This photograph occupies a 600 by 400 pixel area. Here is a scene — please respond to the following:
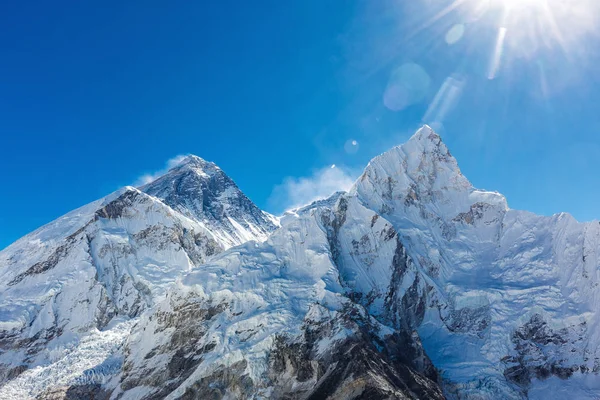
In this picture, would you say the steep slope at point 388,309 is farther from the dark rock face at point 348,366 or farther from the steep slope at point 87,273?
the steep slope at point 87,273

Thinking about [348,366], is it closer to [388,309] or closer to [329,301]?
[329,301]

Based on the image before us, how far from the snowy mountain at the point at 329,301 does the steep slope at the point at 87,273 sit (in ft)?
1.74

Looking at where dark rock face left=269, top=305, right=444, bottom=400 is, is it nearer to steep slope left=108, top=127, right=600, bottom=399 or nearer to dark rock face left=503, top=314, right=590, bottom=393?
steep slope left=108, top=127, right=600, bottom=399

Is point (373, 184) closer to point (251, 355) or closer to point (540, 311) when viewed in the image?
point (540, 311)

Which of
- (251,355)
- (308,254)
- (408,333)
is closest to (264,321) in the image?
(251,355)

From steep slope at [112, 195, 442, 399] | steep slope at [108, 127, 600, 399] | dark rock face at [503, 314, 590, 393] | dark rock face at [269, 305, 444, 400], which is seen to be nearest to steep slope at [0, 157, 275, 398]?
steep slope at [112, 195, 442, 399]

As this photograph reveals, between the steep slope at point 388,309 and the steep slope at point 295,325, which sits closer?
the steep slope at point 295,325

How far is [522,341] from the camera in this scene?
12156cm

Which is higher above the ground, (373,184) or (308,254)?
(373,184)

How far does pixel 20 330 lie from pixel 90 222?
45663mm

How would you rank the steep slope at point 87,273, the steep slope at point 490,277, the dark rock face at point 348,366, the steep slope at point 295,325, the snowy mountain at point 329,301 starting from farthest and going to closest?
the steep slope at point 87,273
the steep slope at point 490,277
the snowy mountain at point 329,301
the steep slope at point 295,325
the dark rock face at point 348,366

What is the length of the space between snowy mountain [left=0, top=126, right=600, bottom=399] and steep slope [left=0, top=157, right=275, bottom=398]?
0.53m

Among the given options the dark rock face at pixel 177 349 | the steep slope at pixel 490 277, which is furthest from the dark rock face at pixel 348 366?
the steep slope at pixel 490 277

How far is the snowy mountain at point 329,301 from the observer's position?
98.1 metres
